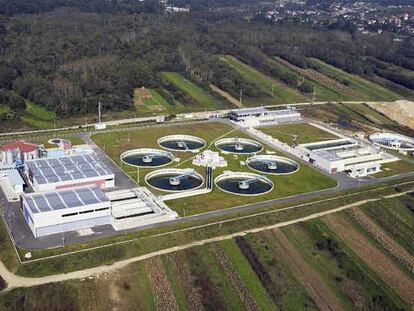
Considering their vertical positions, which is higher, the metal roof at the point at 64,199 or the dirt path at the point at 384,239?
the metal roof at the point at 64,199

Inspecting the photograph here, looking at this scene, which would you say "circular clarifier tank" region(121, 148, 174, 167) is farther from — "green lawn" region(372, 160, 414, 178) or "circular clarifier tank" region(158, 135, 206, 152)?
"green lawn" region(372, 160, 414, 178)

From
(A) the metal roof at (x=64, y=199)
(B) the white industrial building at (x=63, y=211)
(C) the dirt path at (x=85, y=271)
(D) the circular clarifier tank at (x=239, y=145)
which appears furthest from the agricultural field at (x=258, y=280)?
(D) the circular clarifier tank at (x=239, y=145)

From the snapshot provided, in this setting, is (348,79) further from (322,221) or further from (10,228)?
(10,228)

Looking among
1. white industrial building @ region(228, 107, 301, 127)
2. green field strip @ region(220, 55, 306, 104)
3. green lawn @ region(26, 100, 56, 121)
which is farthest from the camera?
green field strip @ region(220, 55, 306, 104)

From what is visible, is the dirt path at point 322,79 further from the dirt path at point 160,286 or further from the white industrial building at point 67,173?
the dirt path at point 160,286

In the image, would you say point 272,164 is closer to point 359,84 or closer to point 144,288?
point 144,288

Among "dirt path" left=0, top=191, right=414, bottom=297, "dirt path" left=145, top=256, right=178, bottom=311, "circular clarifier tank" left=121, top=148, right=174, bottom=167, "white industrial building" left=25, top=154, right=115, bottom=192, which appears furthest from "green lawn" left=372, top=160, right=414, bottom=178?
"white industrial building" left=25, top=154, right=115, bottom=192

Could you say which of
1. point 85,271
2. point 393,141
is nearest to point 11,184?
point 85,271

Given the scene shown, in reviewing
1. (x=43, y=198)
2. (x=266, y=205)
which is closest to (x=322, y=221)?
(x=266, y=205)
